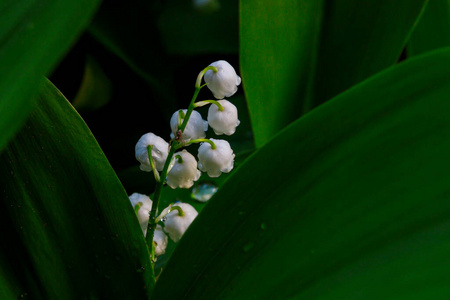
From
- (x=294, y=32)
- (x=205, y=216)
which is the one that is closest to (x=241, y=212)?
(x=205, y=216)

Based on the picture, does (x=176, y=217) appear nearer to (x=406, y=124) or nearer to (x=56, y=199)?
(x=56, y=199)

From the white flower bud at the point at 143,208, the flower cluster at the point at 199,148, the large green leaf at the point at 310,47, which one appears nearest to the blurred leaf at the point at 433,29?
the large green leaf at the point at 310,47

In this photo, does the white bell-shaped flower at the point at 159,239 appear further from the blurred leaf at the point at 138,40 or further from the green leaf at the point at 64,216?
the blurred leaf at the point at 138,40

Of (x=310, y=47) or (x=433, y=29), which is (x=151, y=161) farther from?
(x=433, y=29)

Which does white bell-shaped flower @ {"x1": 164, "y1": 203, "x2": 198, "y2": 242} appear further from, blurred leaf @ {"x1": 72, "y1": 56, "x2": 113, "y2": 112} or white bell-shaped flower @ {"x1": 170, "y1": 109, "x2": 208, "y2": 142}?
blurred leaf @ {"x1": 72, "y1": 56, "x2": 113, "y2": 112}

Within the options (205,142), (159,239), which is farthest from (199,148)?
(159,239)

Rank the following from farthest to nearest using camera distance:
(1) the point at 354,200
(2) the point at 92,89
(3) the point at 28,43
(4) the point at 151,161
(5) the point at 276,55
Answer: (2) the point at 92,89
(5) the point at 276,55
(4) the point at 151,161
(1) the point at 354,200
(3) the point at 28,43

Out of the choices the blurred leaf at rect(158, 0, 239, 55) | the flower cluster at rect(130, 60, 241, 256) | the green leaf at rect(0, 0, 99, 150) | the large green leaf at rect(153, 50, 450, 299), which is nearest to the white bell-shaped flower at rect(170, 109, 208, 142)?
the flower cluster at rect(130, 60, 241, 256)
